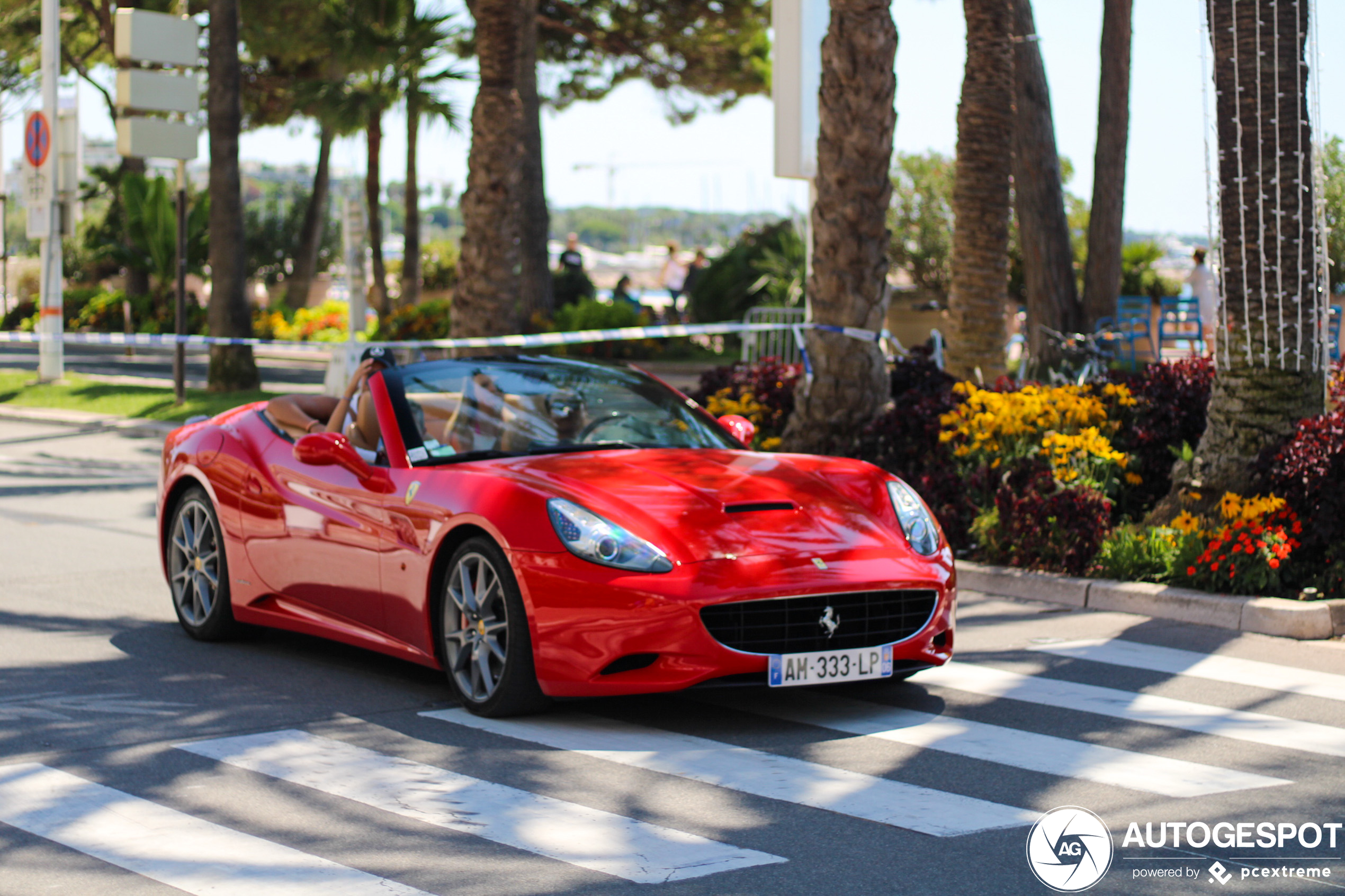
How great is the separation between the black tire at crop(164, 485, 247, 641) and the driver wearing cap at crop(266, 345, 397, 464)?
584mm

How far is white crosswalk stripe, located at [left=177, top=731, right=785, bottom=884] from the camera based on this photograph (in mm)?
4504

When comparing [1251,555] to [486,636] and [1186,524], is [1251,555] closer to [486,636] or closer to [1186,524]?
[1186,524]

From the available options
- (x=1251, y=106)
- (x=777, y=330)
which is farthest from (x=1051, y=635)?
(x=777, y=330)

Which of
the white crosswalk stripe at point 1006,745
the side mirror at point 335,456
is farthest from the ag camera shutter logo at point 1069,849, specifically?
the side mirror at point 335,456

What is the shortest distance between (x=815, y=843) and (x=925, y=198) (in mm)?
27151

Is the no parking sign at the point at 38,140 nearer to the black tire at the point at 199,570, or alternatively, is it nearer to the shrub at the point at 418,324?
the shrub at the point at 418,324

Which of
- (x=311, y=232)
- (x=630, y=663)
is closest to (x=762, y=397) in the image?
(x=630, y=663)

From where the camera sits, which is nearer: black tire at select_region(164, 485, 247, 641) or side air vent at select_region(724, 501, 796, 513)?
side air vent at select_region(724, 501, 796, 513)

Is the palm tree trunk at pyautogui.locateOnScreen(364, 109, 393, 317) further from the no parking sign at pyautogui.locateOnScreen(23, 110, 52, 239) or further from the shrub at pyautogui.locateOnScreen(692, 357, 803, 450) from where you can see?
the shrub at pyautogui.locateOnScreen(692, 357, 803, 450)

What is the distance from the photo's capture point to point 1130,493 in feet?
33.5

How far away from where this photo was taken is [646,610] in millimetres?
5809

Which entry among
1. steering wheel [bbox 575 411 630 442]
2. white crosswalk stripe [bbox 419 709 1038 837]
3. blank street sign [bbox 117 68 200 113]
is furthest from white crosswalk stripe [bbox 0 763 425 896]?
blank street sign [bbox 117 68 200 113]

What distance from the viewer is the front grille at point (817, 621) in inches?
232

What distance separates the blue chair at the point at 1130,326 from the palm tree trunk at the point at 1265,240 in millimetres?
8682
